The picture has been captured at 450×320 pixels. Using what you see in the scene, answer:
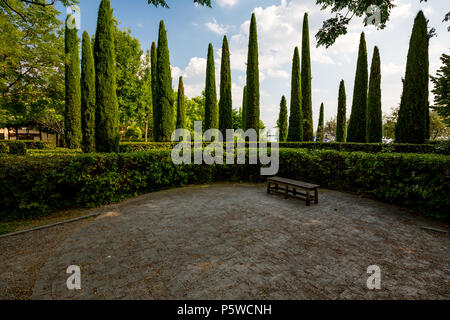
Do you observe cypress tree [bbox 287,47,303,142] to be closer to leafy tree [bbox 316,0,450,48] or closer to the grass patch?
leafy tree [bbox 316,0,450,48]

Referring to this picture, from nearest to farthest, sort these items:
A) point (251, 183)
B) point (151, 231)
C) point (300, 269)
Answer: point (300, 269) < point (151, 231) < point (251, 183)

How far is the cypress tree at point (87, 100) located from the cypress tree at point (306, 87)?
1813 centimetres

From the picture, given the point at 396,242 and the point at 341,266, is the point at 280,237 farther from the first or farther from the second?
the point at 396,242

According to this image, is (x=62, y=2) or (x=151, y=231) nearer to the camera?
(x=151, y=231)

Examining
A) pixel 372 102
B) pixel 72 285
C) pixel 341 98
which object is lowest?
pixel 72 285

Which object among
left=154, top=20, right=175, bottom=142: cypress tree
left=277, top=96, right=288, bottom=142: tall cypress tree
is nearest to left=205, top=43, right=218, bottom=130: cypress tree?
left=154, top=20, right=175, bottom=142: cypress tree

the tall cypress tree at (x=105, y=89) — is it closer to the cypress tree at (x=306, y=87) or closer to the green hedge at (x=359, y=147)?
the green hedge at (x=359, y=147)

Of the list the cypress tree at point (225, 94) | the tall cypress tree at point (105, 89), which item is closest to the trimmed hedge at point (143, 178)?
the tall cypress tree at point (105, 89)

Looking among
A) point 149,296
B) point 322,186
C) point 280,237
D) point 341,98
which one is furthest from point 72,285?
point 341,98

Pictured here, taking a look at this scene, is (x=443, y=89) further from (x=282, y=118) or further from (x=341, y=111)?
(x=282, y=118)

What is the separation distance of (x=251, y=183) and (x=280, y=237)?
224 inches

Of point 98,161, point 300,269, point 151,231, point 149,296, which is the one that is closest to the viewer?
point 149,296

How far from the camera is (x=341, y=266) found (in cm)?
294

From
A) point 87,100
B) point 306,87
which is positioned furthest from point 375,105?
point 87,100
